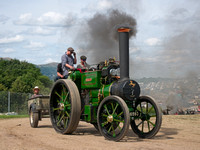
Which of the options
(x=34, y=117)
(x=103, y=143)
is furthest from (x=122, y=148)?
(x=34, y=117)

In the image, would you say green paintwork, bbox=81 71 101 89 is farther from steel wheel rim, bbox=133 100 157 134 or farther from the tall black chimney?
steel wheel rim, bbox=133 100 157 134

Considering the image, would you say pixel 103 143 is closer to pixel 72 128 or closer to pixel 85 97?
pixel 72 128

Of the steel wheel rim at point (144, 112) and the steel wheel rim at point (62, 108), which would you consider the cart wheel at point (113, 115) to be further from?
the steel wheel rim at point (62, 108)

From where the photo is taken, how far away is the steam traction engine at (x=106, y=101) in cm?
699

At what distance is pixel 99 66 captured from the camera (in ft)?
26.0

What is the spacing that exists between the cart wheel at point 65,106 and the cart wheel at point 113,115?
0.72 metres

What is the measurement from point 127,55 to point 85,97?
1.73 metres

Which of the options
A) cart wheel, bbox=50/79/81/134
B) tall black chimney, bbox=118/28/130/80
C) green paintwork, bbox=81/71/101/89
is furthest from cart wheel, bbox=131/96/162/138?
cart wheel, bbox=50/79/81/134

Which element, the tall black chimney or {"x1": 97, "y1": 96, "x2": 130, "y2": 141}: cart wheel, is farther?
the tall black chimney

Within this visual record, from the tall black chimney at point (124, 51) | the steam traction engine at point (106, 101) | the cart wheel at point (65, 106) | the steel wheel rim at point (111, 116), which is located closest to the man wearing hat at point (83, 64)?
the steam traction engine at point (106, 101)

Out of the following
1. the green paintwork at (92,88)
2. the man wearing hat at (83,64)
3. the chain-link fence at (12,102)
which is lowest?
the chain-link fence at (12,102)

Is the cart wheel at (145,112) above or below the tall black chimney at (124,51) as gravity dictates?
below

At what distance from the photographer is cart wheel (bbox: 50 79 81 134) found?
298 inches

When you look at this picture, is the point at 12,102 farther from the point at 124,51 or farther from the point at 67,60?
the point at 124,51
